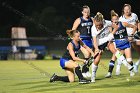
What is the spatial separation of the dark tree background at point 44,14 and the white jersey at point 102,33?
14.7 m

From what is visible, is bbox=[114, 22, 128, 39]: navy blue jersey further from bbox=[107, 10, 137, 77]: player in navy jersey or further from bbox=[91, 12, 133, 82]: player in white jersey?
bbox=[91, 12, 133, 82]: player in white jersey

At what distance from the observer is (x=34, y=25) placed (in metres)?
30.8


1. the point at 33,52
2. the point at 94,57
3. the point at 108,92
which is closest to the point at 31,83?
the point at 94,57

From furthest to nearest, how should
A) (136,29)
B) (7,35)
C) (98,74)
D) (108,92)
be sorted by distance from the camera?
(7,35) < (98,74) < (136,29) < (108,92)

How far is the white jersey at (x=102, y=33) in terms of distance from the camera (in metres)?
12.3

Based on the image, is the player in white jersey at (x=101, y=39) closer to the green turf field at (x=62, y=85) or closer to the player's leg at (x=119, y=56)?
the player's leg at (x=119, y=56)

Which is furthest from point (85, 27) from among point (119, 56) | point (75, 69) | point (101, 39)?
point (75, 69)

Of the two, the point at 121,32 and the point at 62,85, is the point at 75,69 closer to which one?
the point at 62,85

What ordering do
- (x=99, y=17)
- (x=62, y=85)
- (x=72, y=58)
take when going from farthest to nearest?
(x=72, y=58)
(x=99, y=17)
(x=62, y=85)

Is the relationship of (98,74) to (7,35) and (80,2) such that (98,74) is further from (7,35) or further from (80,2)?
(7,35)

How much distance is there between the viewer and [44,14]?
3231 centimetres

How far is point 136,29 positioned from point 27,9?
20.1 metres

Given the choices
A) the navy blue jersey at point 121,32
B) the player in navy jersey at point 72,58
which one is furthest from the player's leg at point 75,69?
the navy blue jersey at point 121,32

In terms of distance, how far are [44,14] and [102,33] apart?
65.9ft
